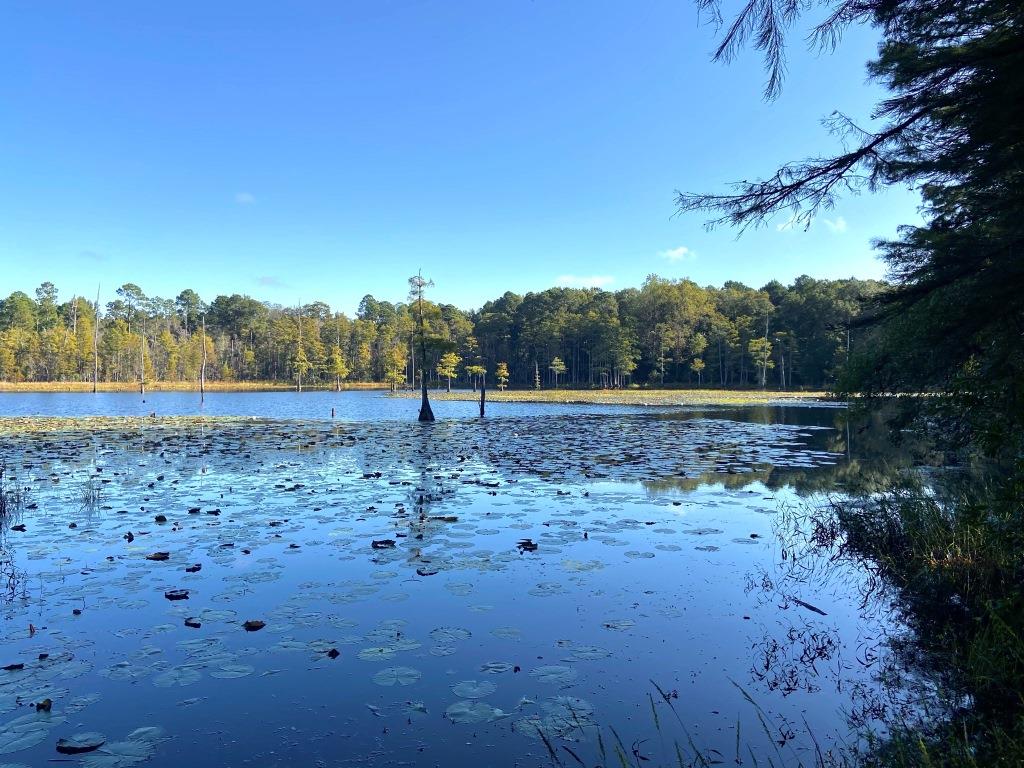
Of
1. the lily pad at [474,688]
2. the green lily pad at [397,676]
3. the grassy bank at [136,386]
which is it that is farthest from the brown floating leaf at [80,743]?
the grassy bank at [136,386]

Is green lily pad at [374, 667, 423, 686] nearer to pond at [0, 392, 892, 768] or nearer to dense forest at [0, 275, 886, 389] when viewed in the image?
pond at [0, 392, 892, 768]

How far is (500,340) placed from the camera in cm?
10044

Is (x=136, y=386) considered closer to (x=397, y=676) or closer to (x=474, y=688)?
(x=397, y=676)

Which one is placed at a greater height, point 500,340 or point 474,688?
point 500,340

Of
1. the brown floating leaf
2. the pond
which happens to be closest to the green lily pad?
the pond

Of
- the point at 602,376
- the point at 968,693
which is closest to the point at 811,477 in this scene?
the point at 968,693

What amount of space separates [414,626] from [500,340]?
95.5 meters

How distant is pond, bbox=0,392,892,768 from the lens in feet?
12.4

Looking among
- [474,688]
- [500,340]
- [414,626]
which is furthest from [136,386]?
[474,688]

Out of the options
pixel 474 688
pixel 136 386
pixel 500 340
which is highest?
pixel 500 340

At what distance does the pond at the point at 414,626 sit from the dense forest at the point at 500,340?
55507mm

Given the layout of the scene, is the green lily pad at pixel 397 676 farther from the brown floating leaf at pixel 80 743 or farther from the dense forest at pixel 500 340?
the dense forest at pixel 500 340

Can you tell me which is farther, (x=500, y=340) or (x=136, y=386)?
(x=500, y=340)

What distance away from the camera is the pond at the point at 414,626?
12.4ft
